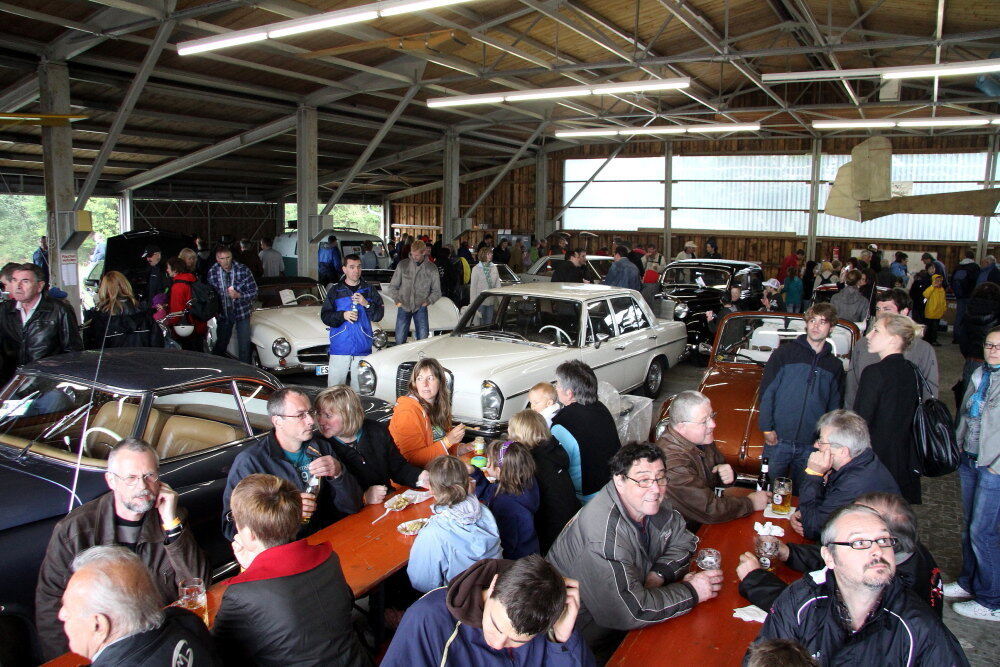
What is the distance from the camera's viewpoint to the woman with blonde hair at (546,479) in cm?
388

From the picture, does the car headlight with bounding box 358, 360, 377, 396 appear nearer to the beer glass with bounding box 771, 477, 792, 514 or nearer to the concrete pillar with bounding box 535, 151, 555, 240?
the beer glass with bounding box 771, 477, 792, 514

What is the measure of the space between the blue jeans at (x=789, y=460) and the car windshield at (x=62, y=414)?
166 inches

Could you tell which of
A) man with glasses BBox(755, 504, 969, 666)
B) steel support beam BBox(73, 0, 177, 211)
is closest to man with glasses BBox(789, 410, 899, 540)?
man with glasses BBox(755, 504, 969, 666)

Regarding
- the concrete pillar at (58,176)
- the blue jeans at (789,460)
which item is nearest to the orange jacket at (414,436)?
the blue jeans at (789,460)

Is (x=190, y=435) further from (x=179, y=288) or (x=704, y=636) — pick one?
(x=179, y=288)


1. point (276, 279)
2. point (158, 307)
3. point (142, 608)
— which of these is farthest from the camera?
point (276, 279)

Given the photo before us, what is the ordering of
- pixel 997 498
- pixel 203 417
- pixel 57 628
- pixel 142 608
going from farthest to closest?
pixel 203 417, pixel 997 498, pixel 57 628, pixel 142 608

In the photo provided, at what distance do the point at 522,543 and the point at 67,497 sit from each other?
2.31 m

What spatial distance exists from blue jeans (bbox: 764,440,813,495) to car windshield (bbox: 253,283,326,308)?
725cm

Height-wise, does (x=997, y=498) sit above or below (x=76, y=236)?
below

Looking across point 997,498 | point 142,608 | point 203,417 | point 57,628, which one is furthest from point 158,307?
point 997,498

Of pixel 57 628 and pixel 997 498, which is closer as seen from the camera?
pixel 57 628

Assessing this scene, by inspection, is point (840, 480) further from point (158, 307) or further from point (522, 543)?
point (158, 307)

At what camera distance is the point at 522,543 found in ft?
11.7
